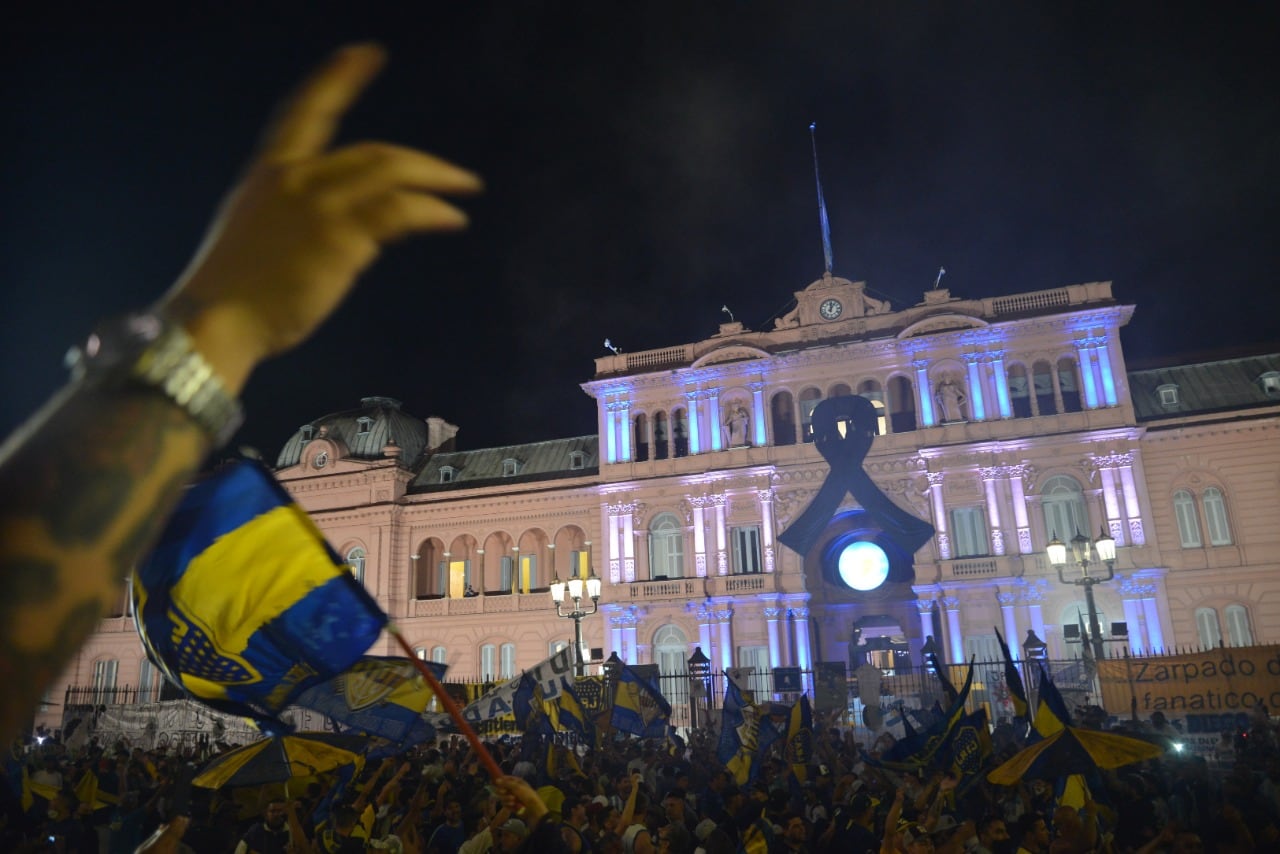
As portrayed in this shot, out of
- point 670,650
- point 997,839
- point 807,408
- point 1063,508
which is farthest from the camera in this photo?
point 807,408

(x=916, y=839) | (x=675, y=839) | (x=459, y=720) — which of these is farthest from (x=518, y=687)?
(x=459, y=720)

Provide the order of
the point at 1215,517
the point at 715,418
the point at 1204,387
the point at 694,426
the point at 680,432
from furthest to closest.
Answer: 1. the point at 680,432
2. the point at 694,426
3. the point at 715,418
4. the point at 1204,387
5. the point at 1215,517

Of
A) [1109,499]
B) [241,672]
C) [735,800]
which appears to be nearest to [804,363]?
[1109,499]

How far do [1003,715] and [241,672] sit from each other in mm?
20794

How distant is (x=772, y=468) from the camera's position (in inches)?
1470

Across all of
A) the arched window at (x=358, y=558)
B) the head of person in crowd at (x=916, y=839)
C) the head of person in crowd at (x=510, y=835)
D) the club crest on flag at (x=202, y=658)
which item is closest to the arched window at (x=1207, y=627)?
the head of person in crowd at (x=916, y=839)

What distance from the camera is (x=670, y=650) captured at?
3744 cm

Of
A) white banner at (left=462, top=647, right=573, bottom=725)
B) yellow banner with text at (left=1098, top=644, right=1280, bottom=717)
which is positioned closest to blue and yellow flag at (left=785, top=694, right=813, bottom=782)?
white banner at (left=462, top=647, right=573, bottom=725)

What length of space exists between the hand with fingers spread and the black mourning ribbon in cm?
2685

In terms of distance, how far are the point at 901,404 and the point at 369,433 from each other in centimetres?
2728

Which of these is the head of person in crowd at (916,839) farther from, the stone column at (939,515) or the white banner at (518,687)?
the stone column at (939,515)

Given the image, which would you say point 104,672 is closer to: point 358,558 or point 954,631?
point 358,558

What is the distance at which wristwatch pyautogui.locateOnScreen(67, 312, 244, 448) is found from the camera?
1.54m

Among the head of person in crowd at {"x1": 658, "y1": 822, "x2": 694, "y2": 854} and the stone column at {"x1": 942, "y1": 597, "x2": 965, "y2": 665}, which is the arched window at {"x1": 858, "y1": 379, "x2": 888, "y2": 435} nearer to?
the stone column at {"x1": 942, "y1": 597, "x2": 965, "y2": 665}
